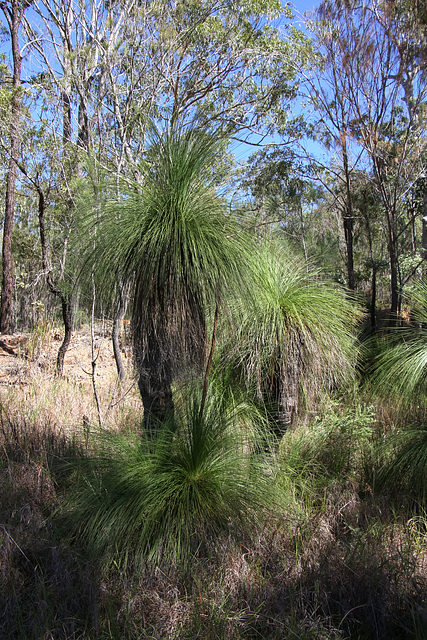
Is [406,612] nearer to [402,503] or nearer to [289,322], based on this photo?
[402,503]

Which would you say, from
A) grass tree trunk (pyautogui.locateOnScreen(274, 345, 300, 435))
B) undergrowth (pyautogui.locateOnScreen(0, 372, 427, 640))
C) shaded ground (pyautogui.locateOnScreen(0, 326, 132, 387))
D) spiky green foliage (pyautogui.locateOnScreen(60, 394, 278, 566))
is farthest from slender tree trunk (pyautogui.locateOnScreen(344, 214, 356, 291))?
spiky green foliage (pyautogui.locateOnScreen(60, 394, 278, 566))

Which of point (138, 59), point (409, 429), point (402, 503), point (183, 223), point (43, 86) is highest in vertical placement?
point (138, 59)

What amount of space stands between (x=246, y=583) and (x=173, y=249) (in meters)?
1.84

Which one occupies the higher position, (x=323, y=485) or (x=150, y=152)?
(x=150, y=152)

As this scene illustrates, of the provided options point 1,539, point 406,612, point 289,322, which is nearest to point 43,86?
point 289,322

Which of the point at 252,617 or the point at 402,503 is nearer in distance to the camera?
the point at 252,617

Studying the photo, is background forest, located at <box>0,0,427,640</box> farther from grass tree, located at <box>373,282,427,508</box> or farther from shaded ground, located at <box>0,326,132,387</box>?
shaded ground, located at <box>0,326,132,387</box>

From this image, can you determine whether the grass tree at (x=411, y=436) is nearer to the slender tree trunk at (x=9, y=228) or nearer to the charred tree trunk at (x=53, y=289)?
the charred tree trunk at (x=53, y=289)

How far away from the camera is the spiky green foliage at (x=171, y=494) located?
2.67 meters

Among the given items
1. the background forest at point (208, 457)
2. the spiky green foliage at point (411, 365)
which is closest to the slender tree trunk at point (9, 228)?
the background forest at point (208, 457)

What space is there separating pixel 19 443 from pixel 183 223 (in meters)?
2.58

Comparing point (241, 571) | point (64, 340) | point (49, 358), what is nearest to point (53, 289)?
point (64, 340)

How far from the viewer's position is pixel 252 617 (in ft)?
7.86

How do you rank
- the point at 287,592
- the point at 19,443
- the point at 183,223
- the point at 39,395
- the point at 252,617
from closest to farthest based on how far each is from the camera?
the point at 252,617 → the point at 287,592 → the point at 183,223 → the point at 19,443 → the point at 39,395
